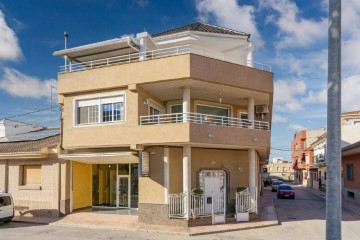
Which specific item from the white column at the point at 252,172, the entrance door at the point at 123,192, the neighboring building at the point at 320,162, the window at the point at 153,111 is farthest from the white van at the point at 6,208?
the neighboring building at the point at 320,162

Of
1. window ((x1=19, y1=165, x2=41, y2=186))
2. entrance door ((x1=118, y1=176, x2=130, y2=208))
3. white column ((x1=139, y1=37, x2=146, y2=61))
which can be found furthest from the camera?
entrance door ((x1=118, y1=176, x2=130, y2=208))

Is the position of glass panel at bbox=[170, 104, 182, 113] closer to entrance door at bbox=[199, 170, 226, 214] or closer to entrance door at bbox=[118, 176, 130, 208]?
entrance door at bbox=[199, 170, 226, 214]

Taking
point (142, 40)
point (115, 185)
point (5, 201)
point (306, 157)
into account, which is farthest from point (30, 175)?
point (306, 157)

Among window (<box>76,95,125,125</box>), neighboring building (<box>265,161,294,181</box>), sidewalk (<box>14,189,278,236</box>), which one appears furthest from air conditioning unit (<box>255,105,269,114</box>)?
neighboring building (<box>265,161,294,181</box>)

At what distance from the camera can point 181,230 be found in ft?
53.1

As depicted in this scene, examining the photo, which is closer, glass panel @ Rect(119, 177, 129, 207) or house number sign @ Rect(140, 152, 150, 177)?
house number sign @ Rect(140, 152, 150, 177)

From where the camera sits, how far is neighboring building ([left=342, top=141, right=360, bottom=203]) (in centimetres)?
3120

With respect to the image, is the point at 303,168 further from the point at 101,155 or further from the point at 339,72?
the point at 339,72

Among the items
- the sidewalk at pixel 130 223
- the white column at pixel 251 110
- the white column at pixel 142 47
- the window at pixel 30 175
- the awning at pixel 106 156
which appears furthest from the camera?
the window at pixel 30 175

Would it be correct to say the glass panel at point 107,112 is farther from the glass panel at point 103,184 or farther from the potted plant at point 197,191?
the potted plant at point 197,191

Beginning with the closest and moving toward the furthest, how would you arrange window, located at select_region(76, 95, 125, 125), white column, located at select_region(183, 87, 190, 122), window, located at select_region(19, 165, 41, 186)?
white column, located at select_region(183, 87, 190, 122)
window, located at select_region(76, 95, 125, 125)
window, located at select_region(19, 165, 41, 186)

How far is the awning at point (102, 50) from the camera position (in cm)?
1930

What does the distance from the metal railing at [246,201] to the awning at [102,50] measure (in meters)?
10.5

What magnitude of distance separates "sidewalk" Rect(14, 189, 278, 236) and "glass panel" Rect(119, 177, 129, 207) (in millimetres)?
2275
